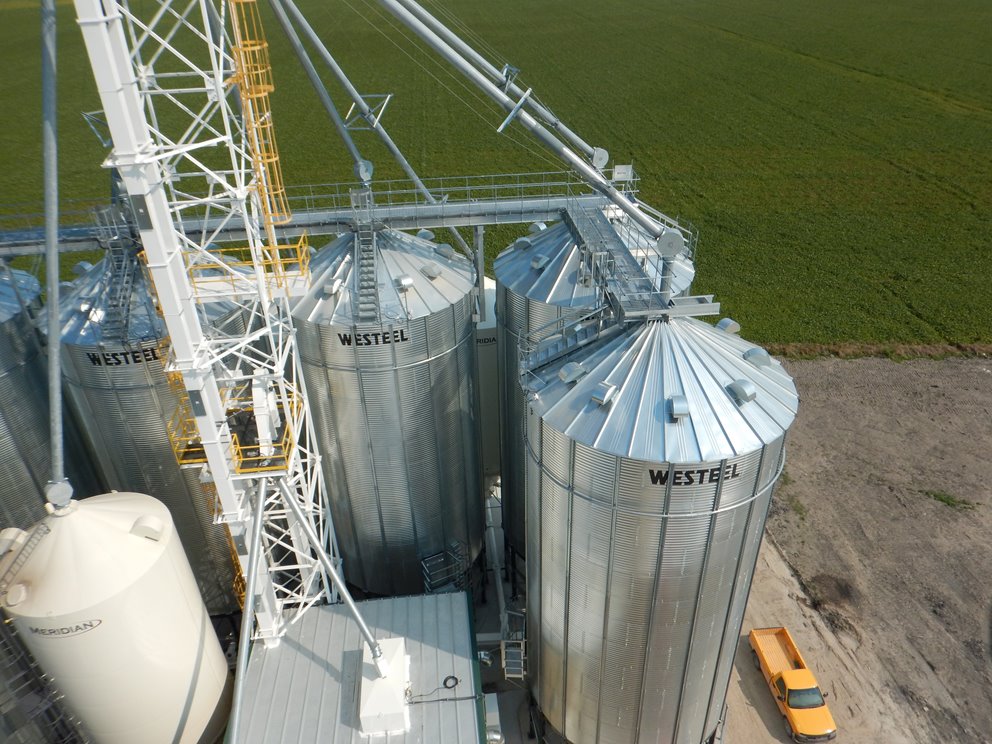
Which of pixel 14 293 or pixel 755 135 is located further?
pixel 755 135

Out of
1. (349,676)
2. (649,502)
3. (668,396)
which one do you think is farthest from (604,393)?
(349,676)

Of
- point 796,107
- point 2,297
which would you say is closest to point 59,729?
point 2,297

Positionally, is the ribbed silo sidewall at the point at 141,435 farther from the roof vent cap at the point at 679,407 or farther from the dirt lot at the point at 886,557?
the dirt lot at the point at 886,557

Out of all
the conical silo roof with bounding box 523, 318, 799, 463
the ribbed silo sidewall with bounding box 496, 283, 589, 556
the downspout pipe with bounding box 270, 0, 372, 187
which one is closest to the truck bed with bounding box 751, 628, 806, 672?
the ribbed silo sidewall with bounding box 496, 283, 589, 556

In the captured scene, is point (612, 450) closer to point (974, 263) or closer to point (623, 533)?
point (623, 533)

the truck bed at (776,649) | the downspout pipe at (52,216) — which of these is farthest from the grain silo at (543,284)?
the downspout pipe at (52,216)

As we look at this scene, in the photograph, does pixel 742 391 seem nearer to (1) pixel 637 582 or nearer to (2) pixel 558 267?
(1) pixel 637 582
